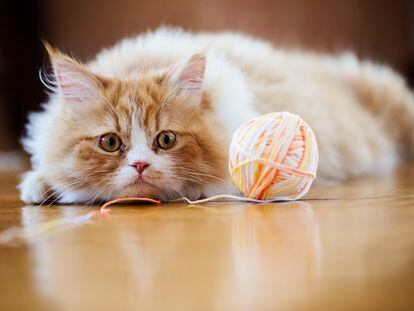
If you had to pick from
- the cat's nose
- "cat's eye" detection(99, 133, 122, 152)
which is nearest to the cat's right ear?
"cat's eye" detection(99, 133, 122, 152)

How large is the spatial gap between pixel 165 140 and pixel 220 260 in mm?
684

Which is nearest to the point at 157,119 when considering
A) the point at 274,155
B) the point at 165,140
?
the point at 165,140

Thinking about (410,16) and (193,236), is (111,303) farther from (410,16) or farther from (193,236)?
(410,16)

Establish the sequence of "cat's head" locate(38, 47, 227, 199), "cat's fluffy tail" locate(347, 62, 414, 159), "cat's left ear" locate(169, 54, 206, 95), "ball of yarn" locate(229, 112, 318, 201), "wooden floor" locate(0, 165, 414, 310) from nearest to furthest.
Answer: "wooden floor" locate(0, 165, 414, 310)
"ball of yarn" locate(229, 112, 318, 201)
"cat's head" locate(38, 47, 227, 199)
"cat's left ear" locate(169, 54, 206, 95)
"cat's fluffy tail" locate(347, 62, 414, 159)

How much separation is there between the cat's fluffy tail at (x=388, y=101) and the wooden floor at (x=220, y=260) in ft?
4.27

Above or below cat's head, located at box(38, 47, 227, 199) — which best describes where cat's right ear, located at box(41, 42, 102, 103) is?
above

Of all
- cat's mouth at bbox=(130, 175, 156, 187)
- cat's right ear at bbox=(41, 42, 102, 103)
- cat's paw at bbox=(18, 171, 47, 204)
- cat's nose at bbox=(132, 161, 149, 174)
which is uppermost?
cat's right ear at bbox=(41, 42, 102, 103)

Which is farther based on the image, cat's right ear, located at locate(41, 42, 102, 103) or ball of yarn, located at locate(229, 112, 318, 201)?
cat's right ear, located at locate(41, 42, 102, 103)

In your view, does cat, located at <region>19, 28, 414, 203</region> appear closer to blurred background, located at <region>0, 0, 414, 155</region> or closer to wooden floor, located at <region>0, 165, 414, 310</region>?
wooden floor, located at <region>0, 165, 414, 310</region>

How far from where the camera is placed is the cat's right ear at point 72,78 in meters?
1.68

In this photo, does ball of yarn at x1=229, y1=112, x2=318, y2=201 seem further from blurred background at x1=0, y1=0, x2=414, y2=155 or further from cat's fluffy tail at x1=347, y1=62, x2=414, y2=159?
blurred background at x1=0, y1=0, x2=414, y2=155

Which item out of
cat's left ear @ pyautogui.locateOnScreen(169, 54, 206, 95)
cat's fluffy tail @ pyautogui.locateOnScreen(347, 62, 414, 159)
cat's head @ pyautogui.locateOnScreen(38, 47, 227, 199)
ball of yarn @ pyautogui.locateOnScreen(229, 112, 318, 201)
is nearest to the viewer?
ball of yarn @ pyautogui.locateOnScreen(229, 112, 318, 201)

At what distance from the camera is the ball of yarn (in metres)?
1.50

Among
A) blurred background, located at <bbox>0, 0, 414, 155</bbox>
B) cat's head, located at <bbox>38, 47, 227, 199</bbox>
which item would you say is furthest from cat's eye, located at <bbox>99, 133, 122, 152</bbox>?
blurred background, located at <bbox>0, 0, 414, 155</bbox>
